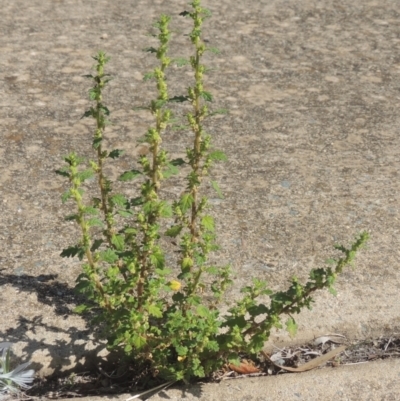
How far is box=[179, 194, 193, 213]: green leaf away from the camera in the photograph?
222 cm

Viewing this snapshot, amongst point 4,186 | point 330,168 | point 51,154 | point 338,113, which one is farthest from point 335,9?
point 4,186

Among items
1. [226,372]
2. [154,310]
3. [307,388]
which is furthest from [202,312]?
[307,388]

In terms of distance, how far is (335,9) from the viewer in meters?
5.48

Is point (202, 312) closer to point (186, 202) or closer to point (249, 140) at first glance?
point (186, 202)

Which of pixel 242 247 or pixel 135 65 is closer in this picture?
pixel 242 247

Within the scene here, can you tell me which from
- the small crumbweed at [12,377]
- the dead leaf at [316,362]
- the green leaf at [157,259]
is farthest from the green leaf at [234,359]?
the small crumbweed at [12,377]

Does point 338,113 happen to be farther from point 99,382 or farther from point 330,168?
point 99,382

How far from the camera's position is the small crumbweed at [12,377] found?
235 centimetres

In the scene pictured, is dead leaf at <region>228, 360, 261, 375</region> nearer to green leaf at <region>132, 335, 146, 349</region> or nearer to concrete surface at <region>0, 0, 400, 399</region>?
concrete surface at <region>0, 0, 400, 399</region>

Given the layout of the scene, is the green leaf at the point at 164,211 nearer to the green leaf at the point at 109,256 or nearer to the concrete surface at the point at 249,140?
the green leaf at the point at 109,256

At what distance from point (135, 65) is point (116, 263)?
7.90 ft

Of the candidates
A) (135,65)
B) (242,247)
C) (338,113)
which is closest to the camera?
(242,247)

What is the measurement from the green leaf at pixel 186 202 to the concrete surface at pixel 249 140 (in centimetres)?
62

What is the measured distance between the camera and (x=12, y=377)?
92.7 inches
